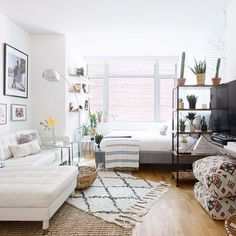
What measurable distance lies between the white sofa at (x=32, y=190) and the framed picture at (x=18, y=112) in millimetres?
1311

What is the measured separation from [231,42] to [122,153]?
2.42 metres

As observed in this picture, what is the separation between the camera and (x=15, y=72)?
4301 millimetres

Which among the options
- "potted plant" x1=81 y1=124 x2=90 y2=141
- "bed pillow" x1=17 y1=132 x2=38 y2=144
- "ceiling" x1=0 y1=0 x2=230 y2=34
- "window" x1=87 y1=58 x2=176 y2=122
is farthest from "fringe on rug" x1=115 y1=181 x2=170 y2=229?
"window" x1=87 y1=58 x2=176 y2=122

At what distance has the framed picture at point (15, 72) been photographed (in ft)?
13.1

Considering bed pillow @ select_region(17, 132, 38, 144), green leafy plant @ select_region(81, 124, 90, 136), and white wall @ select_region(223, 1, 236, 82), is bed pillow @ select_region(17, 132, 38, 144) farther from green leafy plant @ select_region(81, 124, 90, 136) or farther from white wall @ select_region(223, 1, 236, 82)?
white wall @ select_region(223, 1, 236, 82)

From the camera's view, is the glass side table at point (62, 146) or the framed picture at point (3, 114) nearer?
the framed picture at point (3, 114)

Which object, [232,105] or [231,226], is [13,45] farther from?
[231,226]

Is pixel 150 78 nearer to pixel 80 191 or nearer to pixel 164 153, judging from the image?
pixel 164 153

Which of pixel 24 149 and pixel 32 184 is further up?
pixel 24 149

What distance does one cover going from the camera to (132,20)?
4.07 m

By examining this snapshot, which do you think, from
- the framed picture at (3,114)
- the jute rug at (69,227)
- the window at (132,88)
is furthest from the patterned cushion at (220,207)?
the window at (132,88)

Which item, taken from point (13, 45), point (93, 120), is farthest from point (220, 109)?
point (93, 120)

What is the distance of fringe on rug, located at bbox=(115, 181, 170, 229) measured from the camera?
7.97 ft

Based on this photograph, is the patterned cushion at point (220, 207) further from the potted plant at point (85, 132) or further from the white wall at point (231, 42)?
the potted plant at point (85, 132)
